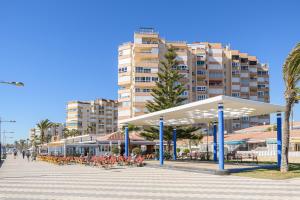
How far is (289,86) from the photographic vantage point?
21.1m

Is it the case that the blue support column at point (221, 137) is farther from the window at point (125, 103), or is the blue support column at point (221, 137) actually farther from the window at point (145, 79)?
the window at point (125, 103)

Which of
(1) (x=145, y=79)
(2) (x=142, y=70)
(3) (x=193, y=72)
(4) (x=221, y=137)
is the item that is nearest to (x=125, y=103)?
(1) (x=145, y=79)

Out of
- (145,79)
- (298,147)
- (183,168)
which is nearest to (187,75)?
(145,79)

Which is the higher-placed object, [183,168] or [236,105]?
[236,105]

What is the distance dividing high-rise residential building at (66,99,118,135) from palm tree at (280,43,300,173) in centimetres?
10977

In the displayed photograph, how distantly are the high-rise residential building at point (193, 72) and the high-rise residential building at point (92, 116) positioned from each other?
49.4 metres

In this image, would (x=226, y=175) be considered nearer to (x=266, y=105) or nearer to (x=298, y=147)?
(x=266, y=105)

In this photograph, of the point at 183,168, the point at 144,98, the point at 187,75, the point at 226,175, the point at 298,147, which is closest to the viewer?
the point at 226,175

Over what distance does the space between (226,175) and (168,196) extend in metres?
8.07

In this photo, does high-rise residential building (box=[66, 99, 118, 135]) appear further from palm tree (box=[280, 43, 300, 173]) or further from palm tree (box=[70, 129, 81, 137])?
palm tree (box=[280, 43, 300, 173])

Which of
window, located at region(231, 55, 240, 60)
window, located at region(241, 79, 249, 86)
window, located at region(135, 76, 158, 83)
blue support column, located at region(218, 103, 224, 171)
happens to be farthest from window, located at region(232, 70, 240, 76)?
blue support column, located at region(218, 103, 224, 171)

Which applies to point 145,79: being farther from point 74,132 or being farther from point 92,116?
point 92,116

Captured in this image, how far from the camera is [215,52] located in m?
92.7

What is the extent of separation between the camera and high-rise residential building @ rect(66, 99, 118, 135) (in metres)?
135
